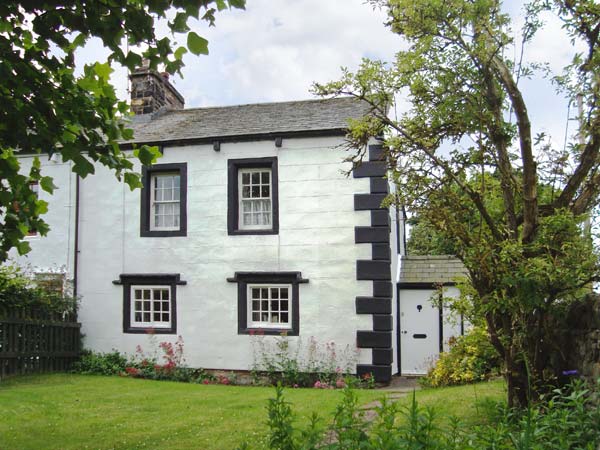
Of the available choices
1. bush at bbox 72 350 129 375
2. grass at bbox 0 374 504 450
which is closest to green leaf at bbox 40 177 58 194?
grass at bbox 0 374 504 450

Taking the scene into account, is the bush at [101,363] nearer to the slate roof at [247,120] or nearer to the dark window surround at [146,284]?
the dark window surround at [146,284]

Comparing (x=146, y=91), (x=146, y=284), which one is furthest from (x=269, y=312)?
(x=146, y=91)

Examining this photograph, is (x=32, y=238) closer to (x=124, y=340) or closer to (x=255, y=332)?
(x=124, y=340)

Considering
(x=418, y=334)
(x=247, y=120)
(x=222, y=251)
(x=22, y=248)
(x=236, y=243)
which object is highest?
(x=247, y=120)

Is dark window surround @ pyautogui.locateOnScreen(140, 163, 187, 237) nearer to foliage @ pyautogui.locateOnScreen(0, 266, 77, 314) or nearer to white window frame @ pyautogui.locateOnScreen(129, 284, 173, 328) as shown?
white window frame @ pyautogui.locateOnScreen(129, 284, 173, 328)

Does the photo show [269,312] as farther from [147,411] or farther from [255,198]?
[147,411]

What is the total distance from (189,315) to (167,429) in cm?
733

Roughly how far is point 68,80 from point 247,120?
10310mm

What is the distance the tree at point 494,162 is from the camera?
6.14m

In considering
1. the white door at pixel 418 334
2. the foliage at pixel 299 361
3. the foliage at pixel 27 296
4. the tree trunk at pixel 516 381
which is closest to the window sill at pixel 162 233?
the foliage at pixel 27 296

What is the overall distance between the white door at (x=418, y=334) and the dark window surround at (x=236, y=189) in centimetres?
452

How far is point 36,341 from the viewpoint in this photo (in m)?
14.3

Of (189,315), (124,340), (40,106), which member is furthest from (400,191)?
(124,340)

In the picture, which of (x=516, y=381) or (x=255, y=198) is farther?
(x=255, y=198)
